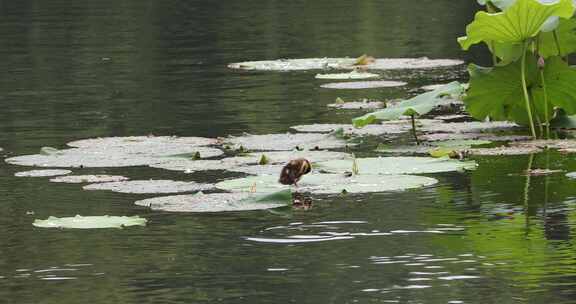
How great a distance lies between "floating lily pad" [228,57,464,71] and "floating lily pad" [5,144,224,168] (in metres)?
5.46

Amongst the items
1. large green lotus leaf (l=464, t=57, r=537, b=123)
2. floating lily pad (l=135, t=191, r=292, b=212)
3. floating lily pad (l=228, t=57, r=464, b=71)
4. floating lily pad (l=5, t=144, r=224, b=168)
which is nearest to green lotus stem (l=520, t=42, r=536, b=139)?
large green lotus leaf (l=464, t=57, r=537, b=123)

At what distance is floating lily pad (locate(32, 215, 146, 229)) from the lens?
6496 millimetres

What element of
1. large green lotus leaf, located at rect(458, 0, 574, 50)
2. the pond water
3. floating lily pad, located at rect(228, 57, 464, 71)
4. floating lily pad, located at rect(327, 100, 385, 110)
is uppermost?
large green lotus leaf, located at rect(458, 0, 574, 50)

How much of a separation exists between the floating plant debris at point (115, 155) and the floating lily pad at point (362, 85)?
373cm

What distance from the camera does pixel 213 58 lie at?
628 inches

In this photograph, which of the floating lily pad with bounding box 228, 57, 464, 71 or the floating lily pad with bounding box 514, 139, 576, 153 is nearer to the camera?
the floating lily pad with bounding box 514, 139, 576, 153

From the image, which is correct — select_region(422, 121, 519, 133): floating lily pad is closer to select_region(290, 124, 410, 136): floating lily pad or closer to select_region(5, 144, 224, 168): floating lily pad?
select_region(290, 124, 410, 136): floating lily pad

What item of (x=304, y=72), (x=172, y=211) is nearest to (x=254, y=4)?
(x=304, y=72)

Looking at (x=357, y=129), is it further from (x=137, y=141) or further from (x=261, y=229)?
(x=261, y=229)

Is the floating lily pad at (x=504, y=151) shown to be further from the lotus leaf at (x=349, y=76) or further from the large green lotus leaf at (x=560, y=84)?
the lotus leaf at (x=349, y=76)

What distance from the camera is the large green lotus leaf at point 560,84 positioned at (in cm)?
898

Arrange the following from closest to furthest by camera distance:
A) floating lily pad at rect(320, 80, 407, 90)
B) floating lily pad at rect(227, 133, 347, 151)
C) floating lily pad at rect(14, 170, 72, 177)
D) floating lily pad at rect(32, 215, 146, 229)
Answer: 1. floating lily pad at rect(32, 215, 146, 229)
2. floating lily pad at rect(14, 170, 72, 177)
3. floating lily pad at rect(227, 133, 347, 151)
4. floating lily pad at rect(320, 80, 407, 90)

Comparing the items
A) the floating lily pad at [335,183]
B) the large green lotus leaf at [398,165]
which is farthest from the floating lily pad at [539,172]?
the floating lily pad at [335,183]

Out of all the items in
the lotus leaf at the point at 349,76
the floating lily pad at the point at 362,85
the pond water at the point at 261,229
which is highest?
the lotus leaf at the point at 349,76
